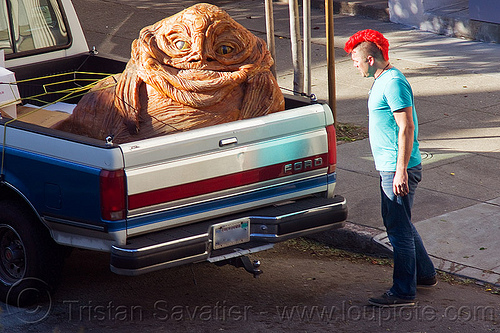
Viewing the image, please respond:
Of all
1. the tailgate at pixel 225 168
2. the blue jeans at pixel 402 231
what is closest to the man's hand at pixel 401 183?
the blue jeans at pixel 402 231

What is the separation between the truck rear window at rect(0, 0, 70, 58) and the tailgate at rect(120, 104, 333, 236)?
264 cm

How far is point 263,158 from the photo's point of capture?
4859mm

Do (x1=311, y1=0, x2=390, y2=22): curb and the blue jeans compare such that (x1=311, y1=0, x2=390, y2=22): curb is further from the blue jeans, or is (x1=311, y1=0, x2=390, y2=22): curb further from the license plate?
the license plate

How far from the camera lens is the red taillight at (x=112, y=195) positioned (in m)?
4.34

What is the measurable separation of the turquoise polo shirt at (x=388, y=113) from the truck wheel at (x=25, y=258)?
221cm

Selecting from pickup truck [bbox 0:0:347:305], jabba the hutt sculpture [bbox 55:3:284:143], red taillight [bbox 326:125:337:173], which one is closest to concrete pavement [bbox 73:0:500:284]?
red taillight [bbox 326:125:337:173]

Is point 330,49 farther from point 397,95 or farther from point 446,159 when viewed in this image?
point 397,95

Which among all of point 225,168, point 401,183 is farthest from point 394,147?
point 225,168

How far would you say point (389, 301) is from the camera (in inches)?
198

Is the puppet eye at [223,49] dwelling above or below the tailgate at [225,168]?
above

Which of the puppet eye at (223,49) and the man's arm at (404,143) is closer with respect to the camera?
the man's arm at (404,143)

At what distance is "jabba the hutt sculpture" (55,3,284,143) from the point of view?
16.5 feet

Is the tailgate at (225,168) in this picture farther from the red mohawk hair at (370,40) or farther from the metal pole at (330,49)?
the metal pole at (330,49)

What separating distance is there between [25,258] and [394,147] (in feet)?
8.15
